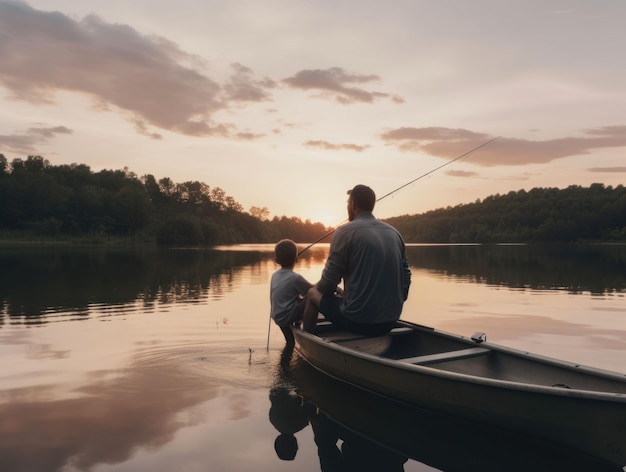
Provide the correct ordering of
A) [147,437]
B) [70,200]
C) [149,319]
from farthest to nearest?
[70,200]
[149,319]
[147,437]

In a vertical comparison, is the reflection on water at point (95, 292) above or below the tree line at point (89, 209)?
below

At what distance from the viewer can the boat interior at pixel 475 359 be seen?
5.05 metres

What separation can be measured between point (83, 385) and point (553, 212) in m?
125

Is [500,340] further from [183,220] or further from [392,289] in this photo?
[183,220]

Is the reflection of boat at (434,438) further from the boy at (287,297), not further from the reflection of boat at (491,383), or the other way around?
the boy at (287,297)

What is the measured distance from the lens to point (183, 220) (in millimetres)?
112500

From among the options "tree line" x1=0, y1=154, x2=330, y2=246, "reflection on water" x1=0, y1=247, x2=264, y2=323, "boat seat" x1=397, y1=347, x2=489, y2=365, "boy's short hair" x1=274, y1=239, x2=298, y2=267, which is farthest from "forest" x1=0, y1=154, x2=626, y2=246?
"boat seat" x1=397, y1=347, x2=489, y2=365

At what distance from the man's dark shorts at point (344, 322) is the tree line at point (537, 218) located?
11953 centimetres

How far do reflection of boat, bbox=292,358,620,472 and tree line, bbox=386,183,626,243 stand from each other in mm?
120187

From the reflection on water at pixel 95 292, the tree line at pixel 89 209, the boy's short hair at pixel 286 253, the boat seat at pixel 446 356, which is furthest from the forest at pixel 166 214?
the boat seat at pixel 446 356

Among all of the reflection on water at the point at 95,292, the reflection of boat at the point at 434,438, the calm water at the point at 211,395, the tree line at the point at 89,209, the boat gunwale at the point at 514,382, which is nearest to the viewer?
the boat gunwale at the point at 514,382

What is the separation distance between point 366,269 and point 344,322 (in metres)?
0.84

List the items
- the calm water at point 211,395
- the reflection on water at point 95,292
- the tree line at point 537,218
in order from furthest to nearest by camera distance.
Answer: the tree line at point 537,218 < the reflection on water at point 95,292 < the calm water at point 211,395

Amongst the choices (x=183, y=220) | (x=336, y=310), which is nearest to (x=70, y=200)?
(x=183, y=220)
